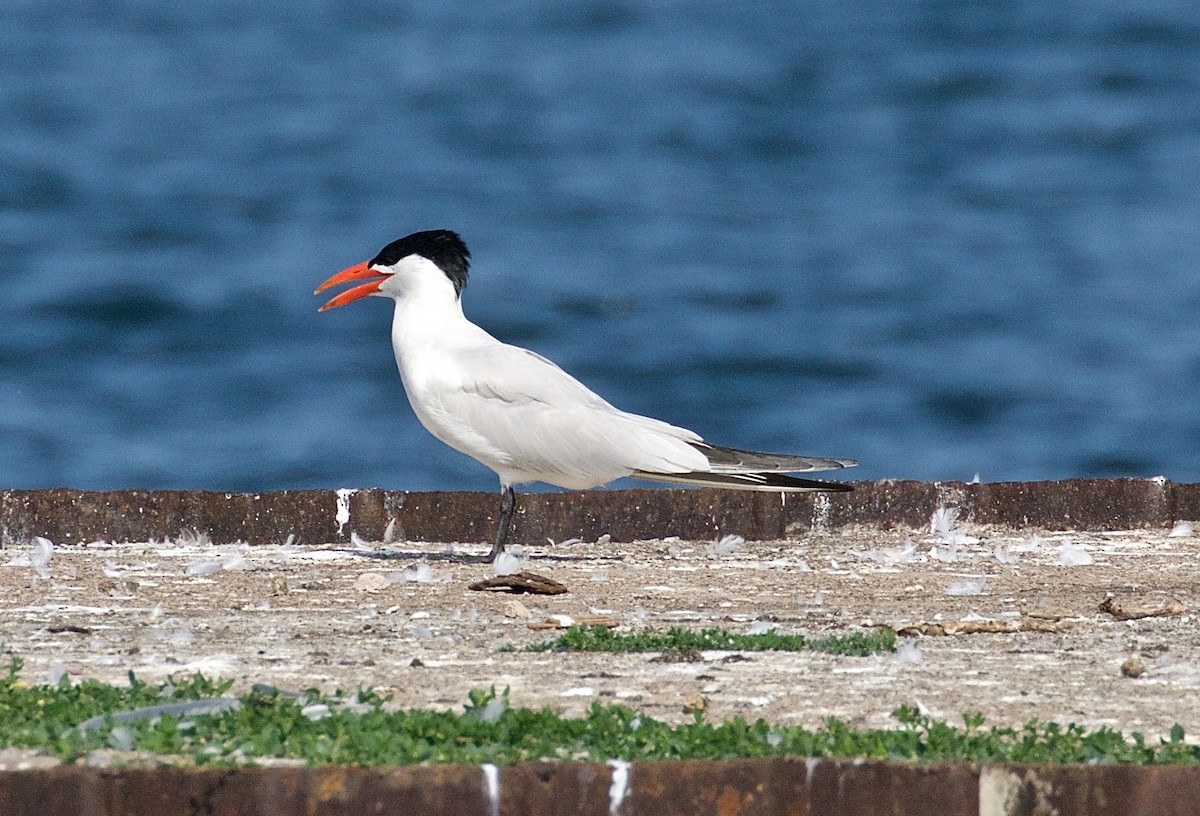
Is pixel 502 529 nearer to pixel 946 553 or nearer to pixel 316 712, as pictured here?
pixel 946 553

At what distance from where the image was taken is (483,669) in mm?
4723

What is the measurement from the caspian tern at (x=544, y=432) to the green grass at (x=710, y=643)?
2847 mm

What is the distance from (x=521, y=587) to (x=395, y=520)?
8.27 feet

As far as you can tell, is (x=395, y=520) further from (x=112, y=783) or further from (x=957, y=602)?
(x=112, y=783)

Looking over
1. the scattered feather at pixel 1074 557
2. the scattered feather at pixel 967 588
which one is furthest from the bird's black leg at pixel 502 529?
the scattered feather at pixel 1074 557

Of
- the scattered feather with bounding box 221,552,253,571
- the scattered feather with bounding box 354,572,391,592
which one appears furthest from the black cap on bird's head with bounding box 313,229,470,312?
the scattered feather with bounding box 354,572,391,592

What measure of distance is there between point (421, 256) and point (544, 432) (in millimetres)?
1301

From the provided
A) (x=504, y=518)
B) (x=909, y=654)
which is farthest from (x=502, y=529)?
(x=909, y=654)

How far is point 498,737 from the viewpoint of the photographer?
3.65 meters

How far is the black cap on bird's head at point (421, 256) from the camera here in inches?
356

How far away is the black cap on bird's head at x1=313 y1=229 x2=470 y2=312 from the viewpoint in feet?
29.7

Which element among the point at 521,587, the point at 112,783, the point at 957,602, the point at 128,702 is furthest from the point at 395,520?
the point at 112,783

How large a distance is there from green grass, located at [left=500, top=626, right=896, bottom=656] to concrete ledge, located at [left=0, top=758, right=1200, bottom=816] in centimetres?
160

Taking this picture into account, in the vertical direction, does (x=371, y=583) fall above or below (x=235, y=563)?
below
